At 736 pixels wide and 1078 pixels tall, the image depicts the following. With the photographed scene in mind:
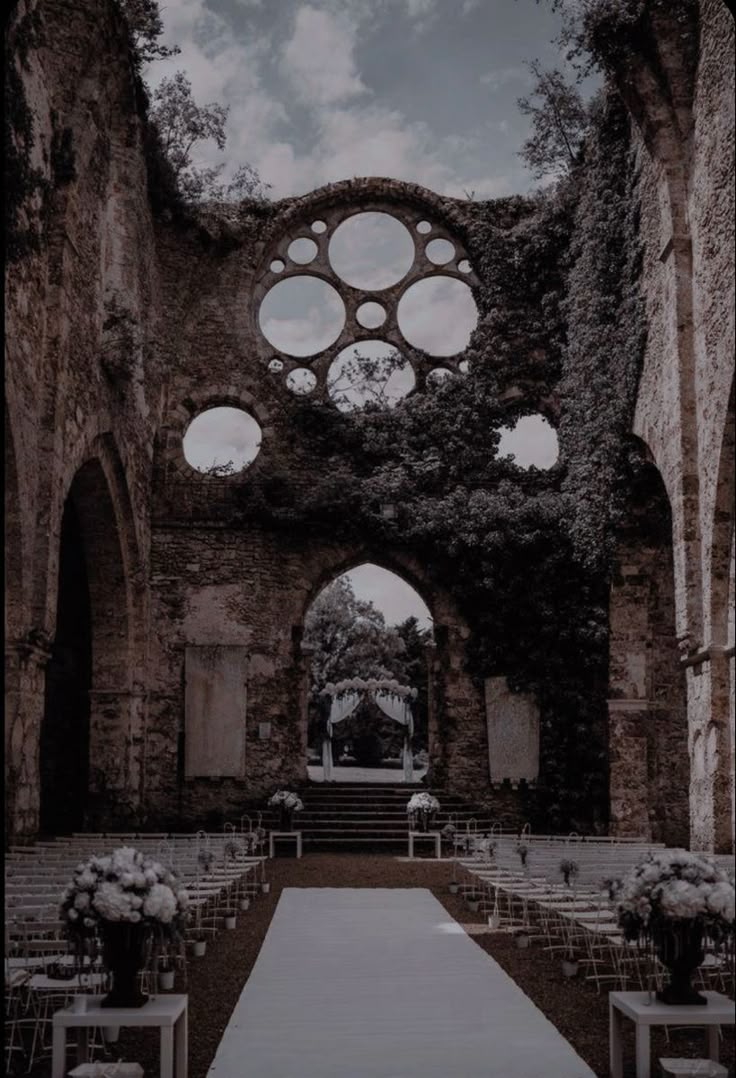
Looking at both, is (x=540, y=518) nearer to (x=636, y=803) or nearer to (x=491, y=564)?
(x=491, y=564)

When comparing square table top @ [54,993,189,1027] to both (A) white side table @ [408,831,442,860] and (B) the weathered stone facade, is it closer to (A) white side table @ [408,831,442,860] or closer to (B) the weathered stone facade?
(B) the weathered stone facade

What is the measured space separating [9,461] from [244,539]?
776 cm

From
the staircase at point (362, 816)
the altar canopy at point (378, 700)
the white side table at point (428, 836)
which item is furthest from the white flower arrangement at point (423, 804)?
the altar canopy at point (378, 700)

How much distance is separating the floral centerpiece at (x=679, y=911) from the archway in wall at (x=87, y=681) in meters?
10.9

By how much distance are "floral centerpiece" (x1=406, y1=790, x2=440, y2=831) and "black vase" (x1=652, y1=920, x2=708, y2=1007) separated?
1054 cm

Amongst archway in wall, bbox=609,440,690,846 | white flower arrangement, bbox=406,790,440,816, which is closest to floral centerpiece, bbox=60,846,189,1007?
white flower arrangement, bbox=406,790,440,816

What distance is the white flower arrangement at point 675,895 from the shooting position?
188 inches

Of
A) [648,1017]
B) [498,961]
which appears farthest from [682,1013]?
[498,961]

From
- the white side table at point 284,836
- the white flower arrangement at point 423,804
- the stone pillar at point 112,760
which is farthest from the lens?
the stone pillar at point 112,760

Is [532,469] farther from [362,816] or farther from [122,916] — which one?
[122,916]

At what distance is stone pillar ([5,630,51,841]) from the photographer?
10117 millimetres

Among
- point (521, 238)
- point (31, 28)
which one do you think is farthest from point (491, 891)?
point (521, 238)

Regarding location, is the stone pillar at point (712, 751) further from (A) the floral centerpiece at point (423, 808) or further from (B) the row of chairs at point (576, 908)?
(A) the floral centerpiece at point (423, 808)

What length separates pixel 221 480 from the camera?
1792 cm
